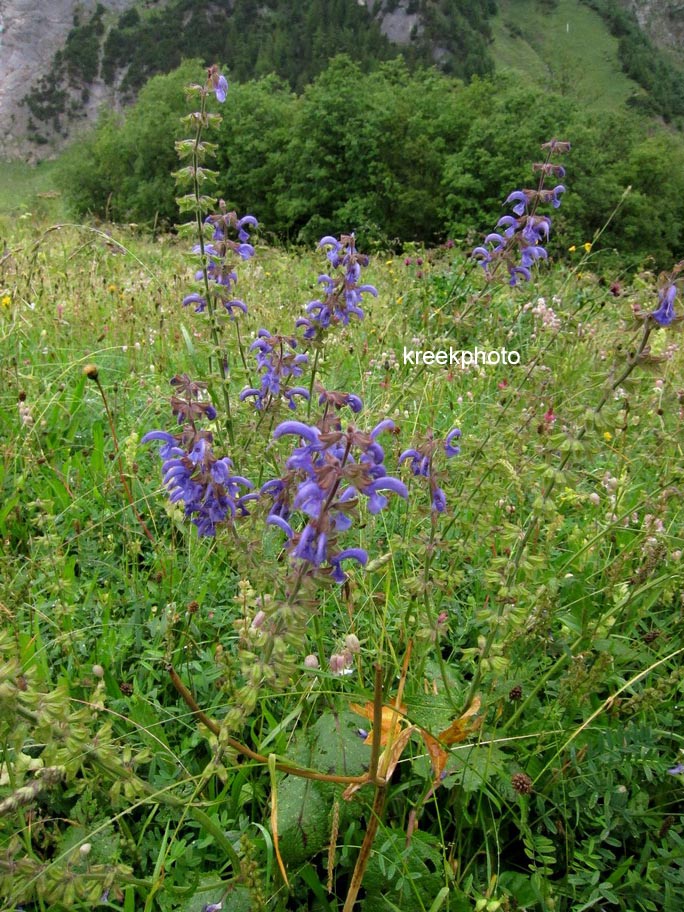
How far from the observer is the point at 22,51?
9238cm

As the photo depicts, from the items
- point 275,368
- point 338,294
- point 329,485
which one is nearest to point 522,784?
point 329,485

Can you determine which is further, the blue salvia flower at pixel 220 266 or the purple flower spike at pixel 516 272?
the purple flower spike at pixel 516 272

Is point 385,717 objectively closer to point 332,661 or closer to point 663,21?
point 332,661

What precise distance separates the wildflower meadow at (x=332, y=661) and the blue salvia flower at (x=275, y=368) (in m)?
0.01

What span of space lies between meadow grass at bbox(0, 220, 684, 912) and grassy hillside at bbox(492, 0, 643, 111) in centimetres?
11555

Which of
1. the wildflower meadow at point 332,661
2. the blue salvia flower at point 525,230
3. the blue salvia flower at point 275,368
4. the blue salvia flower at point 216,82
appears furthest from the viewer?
the blue salvia flower at point 525,230

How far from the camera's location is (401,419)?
2.46 metres

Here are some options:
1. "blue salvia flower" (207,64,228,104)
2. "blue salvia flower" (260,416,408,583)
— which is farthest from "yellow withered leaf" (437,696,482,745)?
"blue salvia flower" (207,64,228,104)

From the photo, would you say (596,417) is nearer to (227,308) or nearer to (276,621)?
(276,621)

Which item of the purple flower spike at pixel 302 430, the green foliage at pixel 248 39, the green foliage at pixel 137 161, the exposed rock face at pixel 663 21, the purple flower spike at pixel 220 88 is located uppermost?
the exposed rock face at pixel 663 21

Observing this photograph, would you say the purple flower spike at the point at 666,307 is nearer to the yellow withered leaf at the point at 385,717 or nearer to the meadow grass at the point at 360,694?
the meadow grass at the point at 360,694

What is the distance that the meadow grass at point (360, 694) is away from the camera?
1.32m

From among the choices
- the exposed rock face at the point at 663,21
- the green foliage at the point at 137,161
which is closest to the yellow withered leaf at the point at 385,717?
the green foliage at the point at 137,161

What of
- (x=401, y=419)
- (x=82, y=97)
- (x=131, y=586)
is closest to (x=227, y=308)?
(x=401, y=419)
